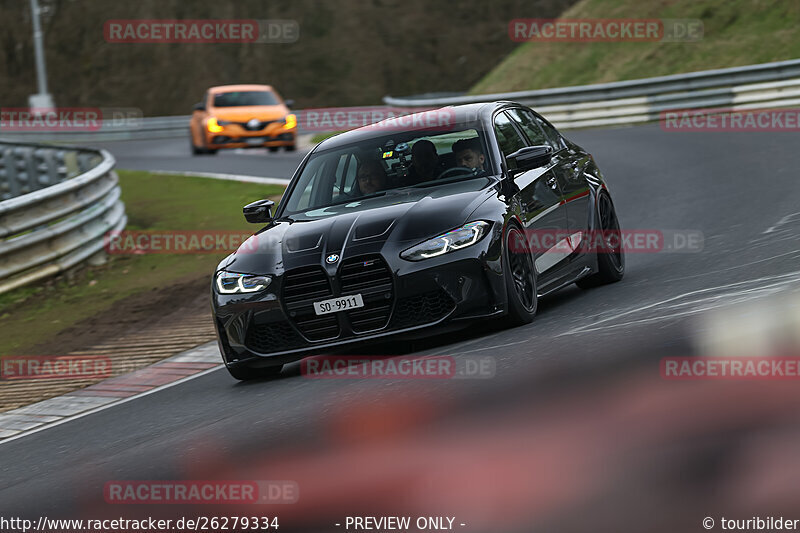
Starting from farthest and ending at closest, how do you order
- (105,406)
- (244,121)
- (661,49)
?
(661,49) → (244,121) → (105,406)

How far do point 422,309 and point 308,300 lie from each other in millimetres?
678

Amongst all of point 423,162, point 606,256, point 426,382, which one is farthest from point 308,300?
point 606,256

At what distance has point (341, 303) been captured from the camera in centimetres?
760

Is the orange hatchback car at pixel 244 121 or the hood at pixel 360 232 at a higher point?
the hood at pixel 360 232

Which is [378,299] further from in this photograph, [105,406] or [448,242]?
[105,406]

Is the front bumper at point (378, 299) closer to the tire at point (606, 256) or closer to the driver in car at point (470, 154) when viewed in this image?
the driver in car at point (470, 154)

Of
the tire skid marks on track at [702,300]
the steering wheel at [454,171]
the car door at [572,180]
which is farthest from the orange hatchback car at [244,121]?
the tire skid marks on track at [702,300]

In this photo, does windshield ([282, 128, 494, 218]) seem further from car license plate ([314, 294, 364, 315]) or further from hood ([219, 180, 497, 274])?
car license plate ([314, 294, 364, 315])

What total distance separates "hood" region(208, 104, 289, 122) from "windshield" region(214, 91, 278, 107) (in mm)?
189

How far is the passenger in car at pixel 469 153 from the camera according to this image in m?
8.70

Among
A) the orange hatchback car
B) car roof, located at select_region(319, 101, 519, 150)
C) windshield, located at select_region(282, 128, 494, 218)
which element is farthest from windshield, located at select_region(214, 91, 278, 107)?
windshield, located at select_region(282, 128, 494, 218)

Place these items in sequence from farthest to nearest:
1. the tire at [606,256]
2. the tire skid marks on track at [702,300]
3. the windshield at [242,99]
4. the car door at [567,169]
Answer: the windshield at [242,99], the tire at [606,256], the car door at [567,169], the tire skid marks on track at [702,300]

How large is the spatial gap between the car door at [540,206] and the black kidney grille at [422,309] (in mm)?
952

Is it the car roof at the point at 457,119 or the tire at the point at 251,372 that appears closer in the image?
the tire at the point at 251,372
